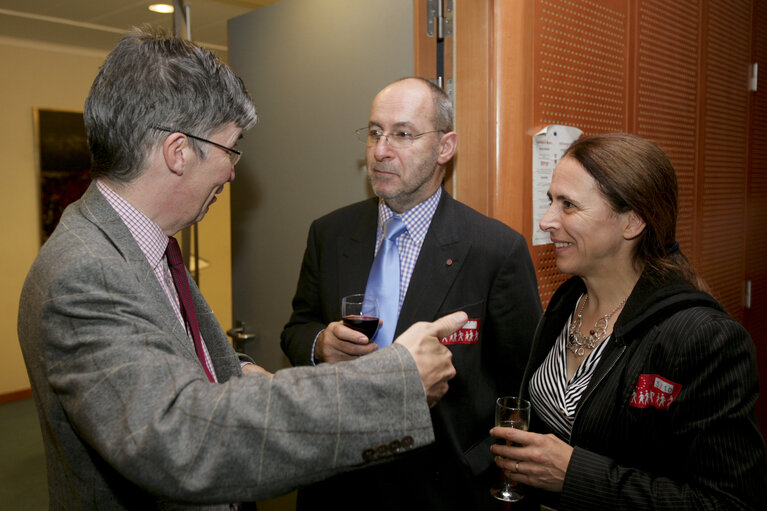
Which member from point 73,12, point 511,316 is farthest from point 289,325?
point 73,12

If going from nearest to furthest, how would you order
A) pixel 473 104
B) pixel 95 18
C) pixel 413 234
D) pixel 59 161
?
1. pixel 413 234
2. pixel 473 104
3. pixel 95 18
4. pixel 59 161

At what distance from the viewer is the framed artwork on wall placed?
223 inches

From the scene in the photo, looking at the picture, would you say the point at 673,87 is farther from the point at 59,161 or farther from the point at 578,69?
the point at 59,161

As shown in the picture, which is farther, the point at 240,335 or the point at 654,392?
the point at 240,335

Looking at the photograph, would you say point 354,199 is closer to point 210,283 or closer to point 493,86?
point 493,86

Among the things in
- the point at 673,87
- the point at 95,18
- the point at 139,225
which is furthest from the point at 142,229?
the point at 95,18

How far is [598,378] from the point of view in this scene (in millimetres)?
1424

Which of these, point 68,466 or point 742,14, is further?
point 742,14

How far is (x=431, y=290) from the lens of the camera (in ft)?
5.97

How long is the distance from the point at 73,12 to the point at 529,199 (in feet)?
14.4

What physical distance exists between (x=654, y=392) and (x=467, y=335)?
61 cm

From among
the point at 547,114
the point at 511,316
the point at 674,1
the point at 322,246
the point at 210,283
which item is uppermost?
the point at 674,1

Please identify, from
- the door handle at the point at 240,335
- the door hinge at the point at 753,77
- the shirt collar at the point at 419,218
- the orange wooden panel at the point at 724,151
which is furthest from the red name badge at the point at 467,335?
the door hinge at the point at 753,77

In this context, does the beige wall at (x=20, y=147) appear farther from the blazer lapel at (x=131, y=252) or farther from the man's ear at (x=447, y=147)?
the blazer lapel at (x=131, y=252)
